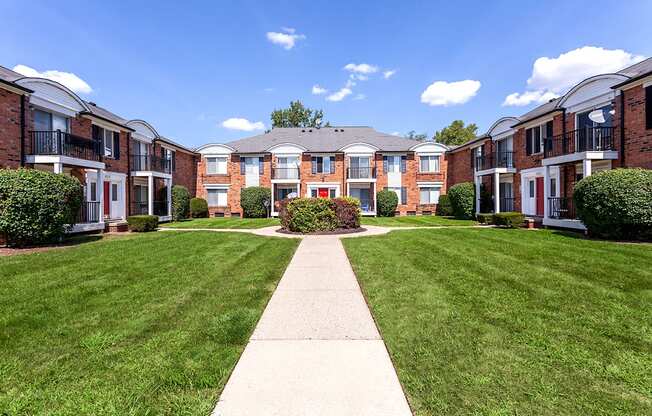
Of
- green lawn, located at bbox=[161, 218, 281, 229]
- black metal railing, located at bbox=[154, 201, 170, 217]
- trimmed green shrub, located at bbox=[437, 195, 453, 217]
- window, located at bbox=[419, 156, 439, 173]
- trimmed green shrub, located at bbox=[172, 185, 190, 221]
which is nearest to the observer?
green lawn, located at bbox=[161, 218, 281, 229]

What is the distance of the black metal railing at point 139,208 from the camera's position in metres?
20.7

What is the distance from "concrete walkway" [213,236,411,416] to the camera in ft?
8.41

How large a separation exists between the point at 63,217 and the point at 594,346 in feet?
46.0

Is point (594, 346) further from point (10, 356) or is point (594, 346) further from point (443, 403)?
point (10, 356)

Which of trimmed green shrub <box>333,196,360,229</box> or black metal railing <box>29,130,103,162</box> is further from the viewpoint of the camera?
trimmed green shrub <box>333,196,360,229</box>

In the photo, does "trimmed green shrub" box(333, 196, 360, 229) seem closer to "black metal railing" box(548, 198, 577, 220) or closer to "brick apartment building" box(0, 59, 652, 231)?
"brick apartment building" box(0, 59, 652, 231)

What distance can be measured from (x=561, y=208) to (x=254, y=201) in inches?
798

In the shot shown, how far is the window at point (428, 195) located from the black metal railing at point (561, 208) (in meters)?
12.5

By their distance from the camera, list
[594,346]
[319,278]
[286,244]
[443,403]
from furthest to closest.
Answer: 1. [286,244]
2. [319,278]
3. [594,346]
4. [443,403]

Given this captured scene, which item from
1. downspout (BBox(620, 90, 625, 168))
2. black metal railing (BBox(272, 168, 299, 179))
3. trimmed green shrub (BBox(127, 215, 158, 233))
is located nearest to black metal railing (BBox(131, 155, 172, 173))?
trimmed green shrub (BBox(127, 215, 158, 233))

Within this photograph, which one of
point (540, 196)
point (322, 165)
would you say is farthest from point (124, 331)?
point (322, 165)

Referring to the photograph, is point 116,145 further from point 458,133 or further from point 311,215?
point 458,133

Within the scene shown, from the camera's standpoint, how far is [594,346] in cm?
351

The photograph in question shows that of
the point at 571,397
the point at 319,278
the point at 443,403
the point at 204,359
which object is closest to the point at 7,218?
the point at 319,278
